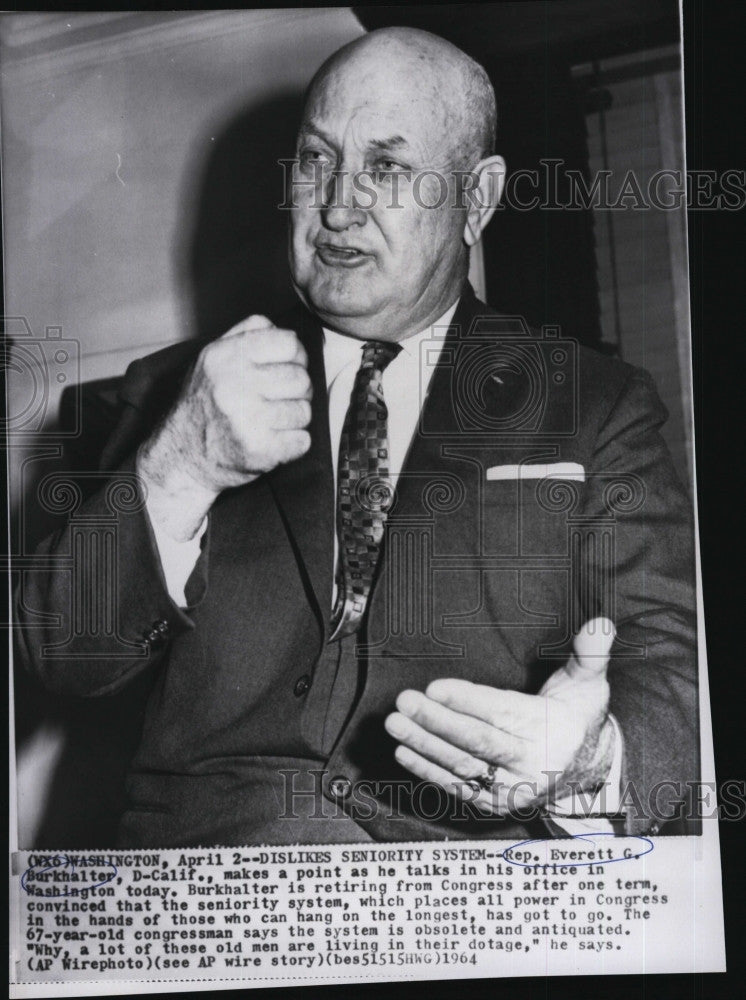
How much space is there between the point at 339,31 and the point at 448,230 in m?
0.38

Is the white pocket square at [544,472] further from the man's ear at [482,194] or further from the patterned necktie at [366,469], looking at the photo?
the man's ear at [482,194]

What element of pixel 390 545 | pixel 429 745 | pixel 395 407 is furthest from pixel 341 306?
pixel 429 745

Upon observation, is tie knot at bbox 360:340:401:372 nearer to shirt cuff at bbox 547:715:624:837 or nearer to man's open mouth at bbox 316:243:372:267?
man's open mouth at bbox 316:243:372:267

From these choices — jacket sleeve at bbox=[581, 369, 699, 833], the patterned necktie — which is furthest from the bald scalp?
jacket sleeve at bbox=[581, 369, 699, 833]

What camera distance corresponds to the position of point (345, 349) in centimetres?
157

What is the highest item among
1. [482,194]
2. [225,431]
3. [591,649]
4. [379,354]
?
[482,194]

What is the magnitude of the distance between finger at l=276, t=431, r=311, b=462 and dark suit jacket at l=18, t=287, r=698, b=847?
2cm

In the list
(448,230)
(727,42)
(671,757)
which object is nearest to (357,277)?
(448,230)

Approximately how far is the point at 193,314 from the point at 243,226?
0.54 feet

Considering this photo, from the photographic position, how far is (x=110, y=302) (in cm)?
163

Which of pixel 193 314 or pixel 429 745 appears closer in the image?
pixel 429 745

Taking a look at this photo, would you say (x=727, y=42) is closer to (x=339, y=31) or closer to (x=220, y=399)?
(x=339, y=31)

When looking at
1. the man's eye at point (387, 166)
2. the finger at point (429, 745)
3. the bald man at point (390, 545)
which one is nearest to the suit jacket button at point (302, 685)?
the bald man at point (390, 545)

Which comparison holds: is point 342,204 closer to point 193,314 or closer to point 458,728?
point 193,314
